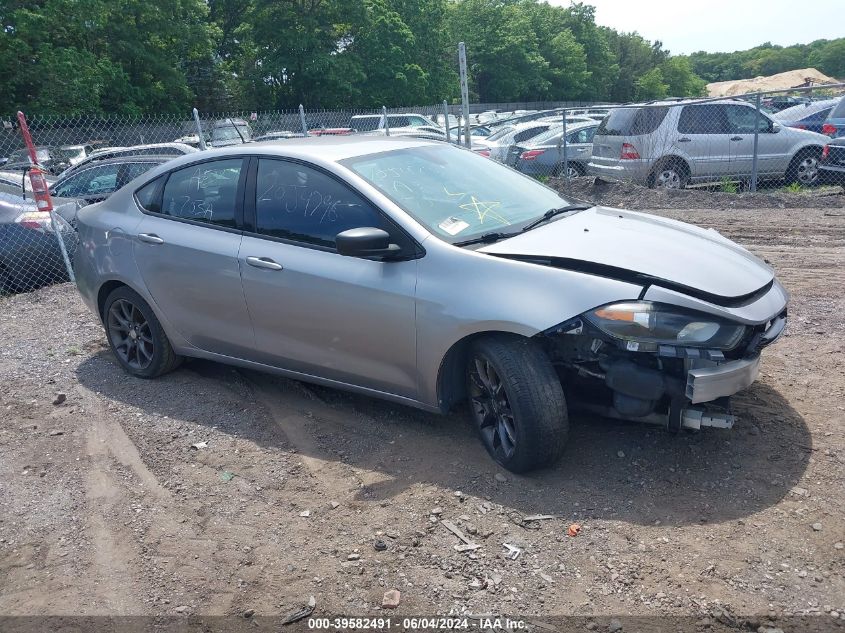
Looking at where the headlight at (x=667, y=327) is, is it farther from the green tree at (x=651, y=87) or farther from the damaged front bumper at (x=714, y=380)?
the green tree at (x=651, y=87)

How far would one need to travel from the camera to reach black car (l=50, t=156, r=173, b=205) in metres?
10.3

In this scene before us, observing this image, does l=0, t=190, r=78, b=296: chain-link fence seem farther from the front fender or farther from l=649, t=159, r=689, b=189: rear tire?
l=649, t=159, r=689, b=189: rear tire

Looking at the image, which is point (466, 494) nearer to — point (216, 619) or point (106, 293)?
point (216, 619)

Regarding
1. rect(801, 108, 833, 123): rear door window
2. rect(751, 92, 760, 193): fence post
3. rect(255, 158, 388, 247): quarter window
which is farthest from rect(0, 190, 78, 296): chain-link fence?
rect(801, 108, 833, 123): rear door window

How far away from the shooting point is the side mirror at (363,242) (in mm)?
3723

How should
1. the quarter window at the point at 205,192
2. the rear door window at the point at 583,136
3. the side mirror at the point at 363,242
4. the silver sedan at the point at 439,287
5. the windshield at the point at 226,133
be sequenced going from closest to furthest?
the silver sedan at the point at 439,287 < the side mirror at the point at 363,242 < the quarter window at the point at 205,192 < the rear door window at the point at 583,136 < the windshield at the point at 226,133

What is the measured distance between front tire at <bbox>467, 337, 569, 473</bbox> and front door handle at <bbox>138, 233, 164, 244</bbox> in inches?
99.0

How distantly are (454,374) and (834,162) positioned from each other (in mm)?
10681

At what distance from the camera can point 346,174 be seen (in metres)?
4.16

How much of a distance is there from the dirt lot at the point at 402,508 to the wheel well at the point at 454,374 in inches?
12.6

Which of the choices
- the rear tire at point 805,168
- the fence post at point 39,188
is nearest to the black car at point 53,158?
the fence post at point 39,188

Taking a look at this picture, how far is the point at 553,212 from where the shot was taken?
14.4ft

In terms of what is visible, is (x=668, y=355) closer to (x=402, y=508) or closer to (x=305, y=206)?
(x=402, y=508)

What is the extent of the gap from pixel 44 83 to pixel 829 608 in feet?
105
